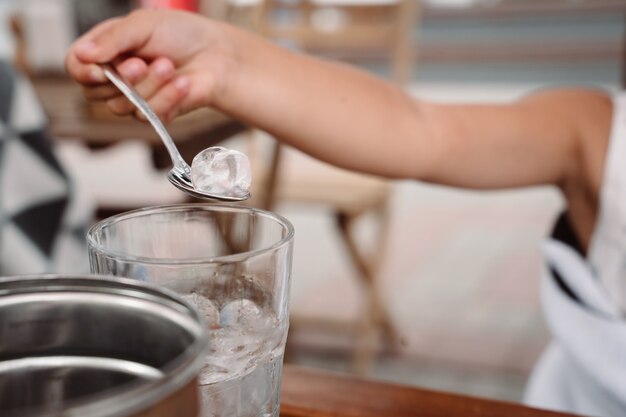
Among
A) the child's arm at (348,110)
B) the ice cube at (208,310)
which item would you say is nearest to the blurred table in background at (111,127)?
the child's arm at (348,110)

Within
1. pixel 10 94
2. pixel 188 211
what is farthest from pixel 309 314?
pixel 188 211

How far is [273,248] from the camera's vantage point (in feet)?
0.88

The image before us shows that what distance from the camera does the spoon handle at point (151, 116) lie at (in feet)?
1.30

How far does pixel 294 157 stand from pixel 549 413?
2.98 meters

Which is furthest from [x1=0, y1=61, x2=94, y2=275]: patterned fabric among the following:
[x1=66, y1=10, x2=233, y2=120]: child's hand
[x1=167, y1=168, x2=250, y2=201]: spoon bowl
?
[x1=167, y1=168, x2=250, y2=201]: spoon bowl

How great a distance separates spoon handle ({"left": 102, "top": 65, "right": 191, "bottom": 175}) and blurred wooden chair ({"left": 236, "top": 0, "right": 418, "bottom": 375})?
1.01 m

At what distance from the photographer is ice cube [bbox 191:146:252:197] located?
328mm

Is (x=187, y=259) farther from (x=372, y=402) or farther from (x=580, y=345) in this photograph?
(x=580, y=345)

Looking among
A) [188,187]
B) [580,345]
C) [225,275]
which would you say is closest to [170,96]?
[188,187]

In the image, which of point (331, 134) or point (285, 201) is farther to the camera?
point (285, 201)

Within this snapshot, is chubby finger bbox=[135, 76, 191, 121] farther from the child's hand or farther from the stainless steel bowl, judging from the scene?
the stainless steel bowl

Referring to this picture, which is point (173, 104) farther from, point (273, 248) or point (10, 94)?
point (10, 94)

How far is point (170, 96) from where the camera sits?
487mm

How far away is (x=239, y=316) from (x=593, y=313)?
0.43 m
